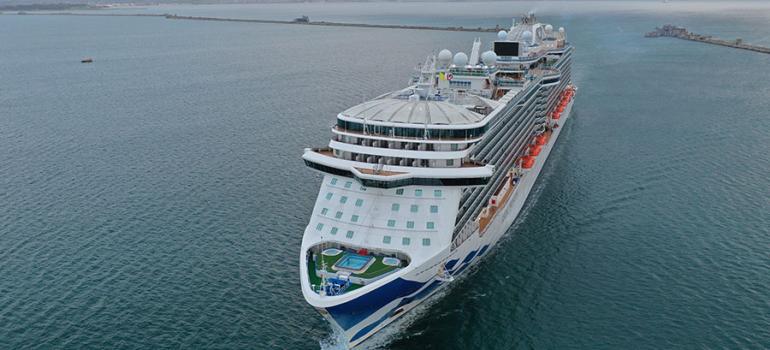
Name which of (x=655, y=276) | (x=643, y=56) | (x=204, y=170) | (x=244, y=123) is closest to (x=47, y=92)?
(x=244, y=123)

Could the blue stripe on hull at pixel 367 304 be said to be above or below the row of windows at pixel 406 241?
below

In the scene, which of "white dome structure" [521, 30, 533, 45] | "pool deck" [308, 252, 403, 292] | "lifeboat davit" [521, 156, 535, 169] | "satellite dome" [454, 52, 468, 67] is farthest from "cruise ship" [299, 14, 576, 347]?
"white dome structure" [521, 30, 533, 45]

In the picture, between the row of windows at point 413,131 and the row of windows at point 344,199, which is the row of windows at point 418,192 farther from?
the row of windows at point 413,131

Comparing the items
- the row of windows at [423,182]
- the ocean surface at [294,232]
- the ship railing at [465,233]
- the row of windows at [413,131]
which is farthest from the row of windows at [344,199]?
the ocean surface at [294,232]

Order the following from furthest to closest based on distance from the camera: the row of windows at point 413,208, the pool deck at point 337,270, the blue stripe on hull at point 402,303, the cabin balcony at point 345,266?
the row of windows at point 413,208 → the pool deck at point 337,270 → the blue stripe on hull at point 402,303 → the cabin balcony at point 345,266

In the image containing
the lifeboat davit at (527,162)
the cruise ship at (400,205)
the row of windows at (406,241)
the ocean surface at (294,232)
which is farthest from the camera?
the lifeboat davit at (527,162)

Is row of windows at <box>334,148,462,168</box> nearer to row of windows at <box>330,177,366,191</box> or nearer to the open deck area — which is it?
row of windows at <box>330,177,366,191</box>

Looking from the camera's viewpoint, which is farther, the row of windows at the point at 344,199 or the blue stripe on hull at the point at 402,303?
the row of windows at the point at 344,199
